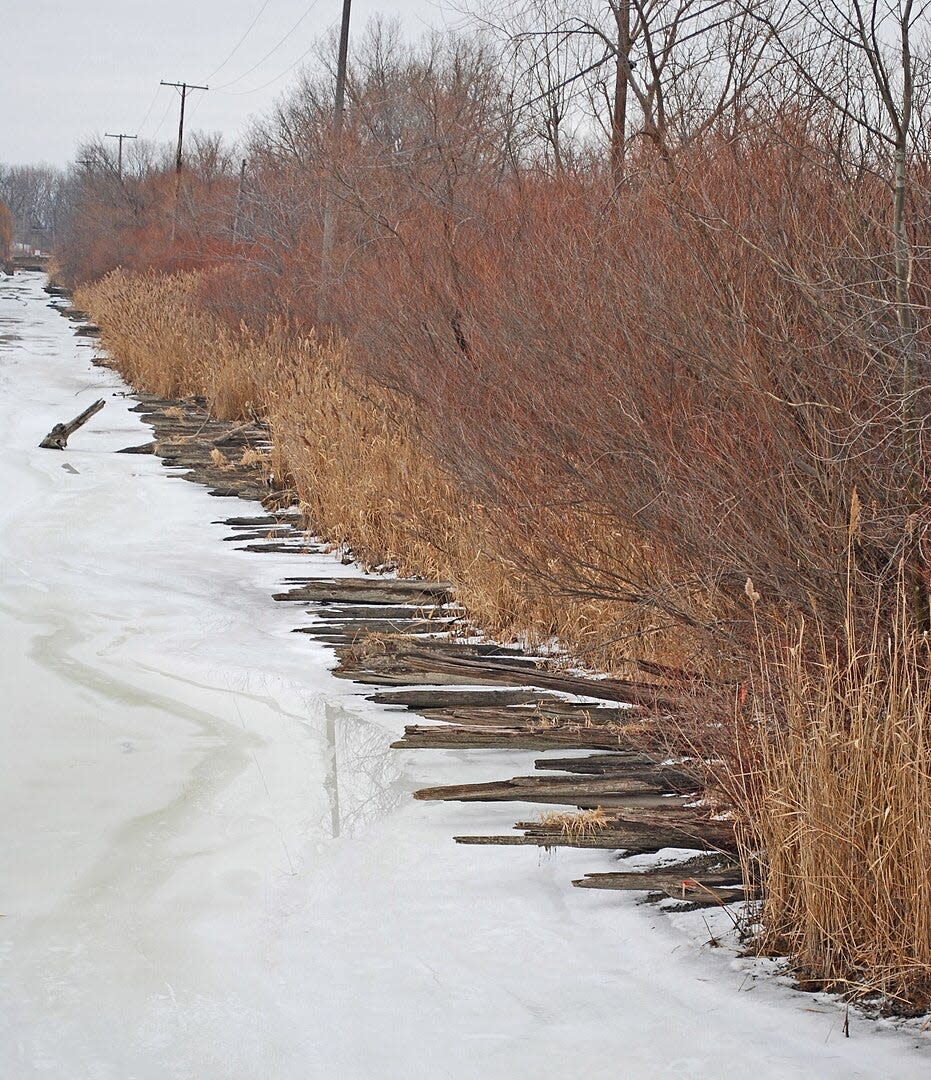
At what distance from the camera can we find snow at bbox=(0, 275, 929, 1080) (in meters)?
2.95

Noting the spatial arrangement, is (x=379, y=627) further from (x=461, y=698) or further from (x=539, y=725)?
(x=539, y=725)

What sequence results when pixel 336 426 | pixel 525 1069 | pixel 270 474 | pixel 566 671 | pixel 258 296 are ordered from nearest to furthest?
pixel 525 1069 < pixel 566 671 < pixel 336 426 < pixel 270 474 < pixel 258 296

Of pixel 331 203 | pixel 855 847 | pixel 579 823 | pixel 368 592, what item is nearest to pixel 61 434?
pixel 331 203

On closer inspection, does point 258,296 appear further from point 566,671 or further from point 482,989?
point 482,989

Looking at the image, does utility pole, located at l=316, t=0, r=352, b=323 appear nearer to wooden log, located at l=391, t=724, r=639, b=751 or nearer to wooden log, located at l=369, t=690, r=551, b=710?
wooden log, located at l=369, t=690, r=551, b=710

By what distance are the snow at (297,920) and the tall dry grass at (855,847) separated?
5.5 inches

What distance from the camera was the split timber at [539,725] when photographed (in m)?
3.86

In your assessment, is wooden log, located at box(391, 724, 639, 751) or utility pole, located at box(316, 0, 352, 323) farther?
utility pole, located at box(316, 0, 352, 323)

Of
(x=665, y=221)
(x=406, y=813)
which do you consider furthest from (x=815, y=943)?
(x=665, y=221)

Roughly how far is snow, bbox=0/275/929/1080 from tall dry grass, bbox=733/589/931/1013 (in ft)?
0.46

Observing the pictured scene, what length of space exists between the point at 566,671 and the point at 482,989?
273 cm

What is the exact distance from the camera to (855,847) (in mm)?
3123

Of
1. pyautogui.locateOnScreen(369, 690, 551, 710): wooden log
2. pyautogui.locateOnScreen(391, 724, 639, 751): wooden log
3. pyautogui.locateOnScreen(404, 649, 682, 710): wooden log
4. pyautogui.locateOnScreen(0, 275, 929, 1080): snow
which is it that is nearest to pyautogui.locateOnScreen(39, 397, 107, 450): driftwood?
pyautogui.locateOnScreen(0, 275, 929, 1080): snow

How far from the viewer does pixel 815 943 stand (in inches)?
126
